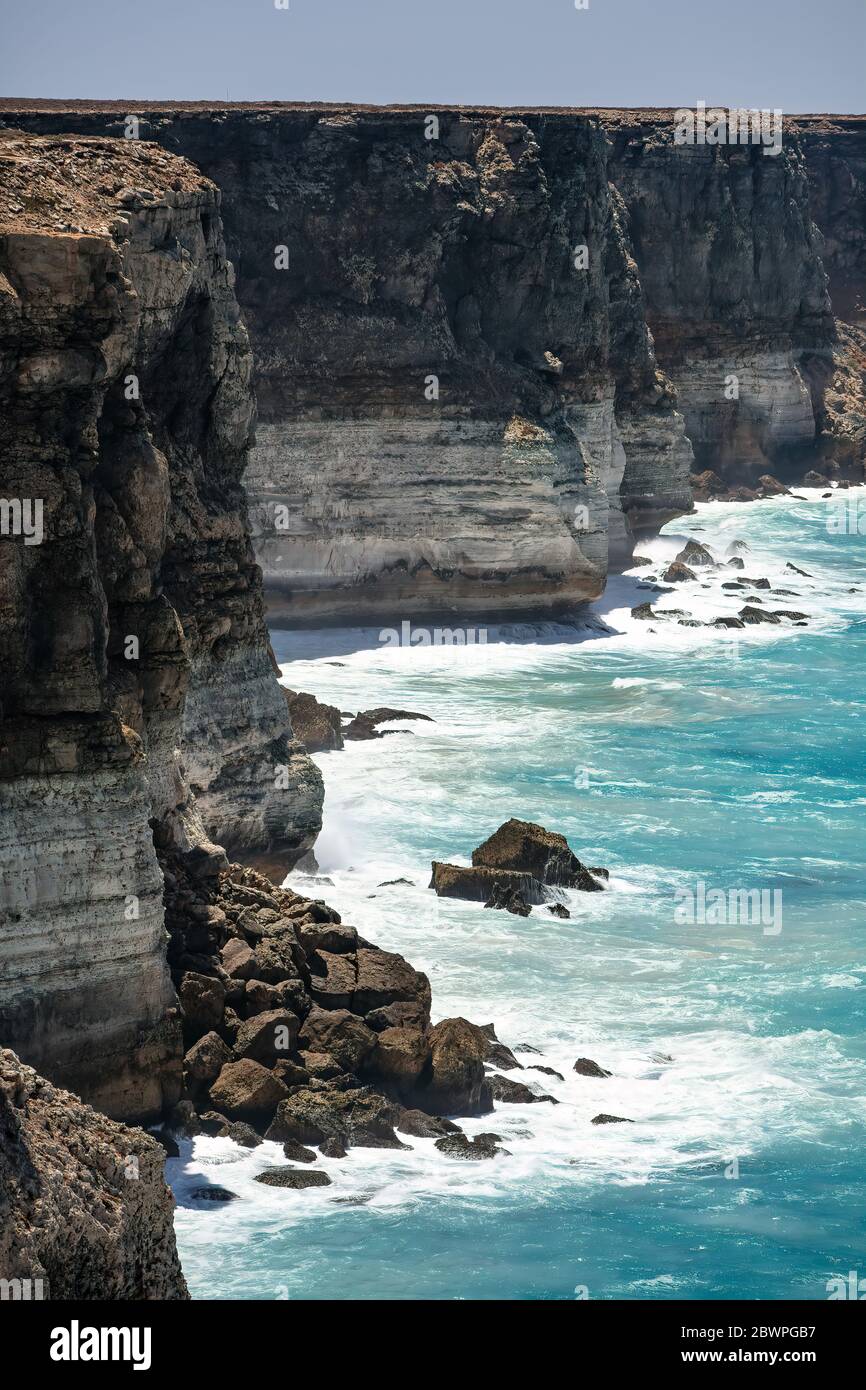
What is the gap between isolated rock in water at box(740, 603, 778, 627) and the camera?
6069 cm

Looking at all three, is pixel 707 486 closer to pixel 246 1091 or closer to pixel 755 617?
pixel 755 617

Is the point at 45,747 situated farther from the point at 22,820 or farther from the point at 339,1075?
the point at 339,1075

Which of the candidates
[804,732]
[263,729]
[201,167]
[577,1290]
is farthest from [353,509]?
[577,1290]

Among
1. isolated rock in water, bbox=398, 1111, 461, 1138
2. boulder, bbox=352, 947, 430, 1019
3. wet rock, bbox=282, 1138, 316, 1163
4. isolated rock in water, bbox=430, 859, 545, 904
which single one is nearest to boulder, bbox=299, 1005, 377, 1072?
boulder, bbox=352, 947, 430, 1019

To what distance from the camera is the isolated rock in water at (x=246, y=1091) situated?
21.2 m

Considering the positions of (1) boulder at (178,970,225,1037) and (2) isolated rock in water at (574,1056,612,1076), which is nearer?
(1) boulder at (178,970,225,1037)

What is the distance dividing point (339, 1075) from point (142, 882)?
4.04 m

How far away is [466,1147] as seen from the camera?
2180cm

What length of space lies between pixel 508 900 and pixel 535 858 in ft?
3.47

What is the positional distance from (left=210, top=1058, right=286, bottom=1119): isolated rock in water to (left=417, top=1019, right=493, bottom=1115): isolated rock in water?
2.06 metres

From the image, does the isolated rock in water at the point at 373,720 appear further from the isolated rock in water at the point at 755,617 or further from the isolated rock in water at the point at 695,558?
the isolated rock in water at the point at 695,558

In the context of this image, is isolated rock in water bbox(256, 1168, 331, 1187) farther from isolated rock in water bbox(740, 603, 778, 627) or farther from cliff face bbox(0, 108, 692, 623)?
isolated rock in water bbox(740, 603, 778, 627)

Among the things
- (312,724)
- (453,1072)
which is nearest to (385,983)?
(453,1072)
